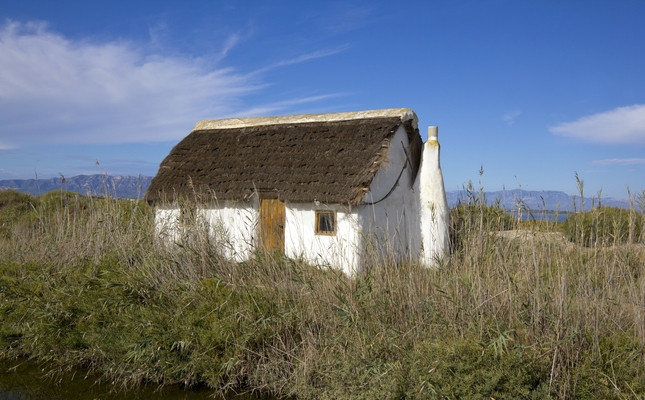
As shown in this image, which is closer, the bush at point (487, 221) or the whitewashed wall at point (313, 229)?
the bush at point (487, 221)

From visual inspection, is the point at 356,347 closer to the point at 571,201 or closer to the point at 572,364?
the point at 572,364

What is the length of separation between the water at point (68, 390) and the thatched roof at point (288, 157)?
3871 millimetres

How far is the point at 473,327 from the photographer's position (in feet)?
15.4

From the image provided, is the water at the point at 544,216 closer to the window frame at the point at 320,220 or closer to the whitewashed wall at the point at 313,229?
the whitewashed wall at the point at 313,229

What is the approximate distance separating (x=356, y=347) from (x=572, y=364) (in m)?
1.93

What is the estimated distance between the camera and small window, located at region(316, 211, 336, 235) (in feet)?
34.0

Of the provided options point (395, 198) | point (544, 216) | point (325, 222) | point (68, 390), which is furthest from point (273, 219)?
point (544, 216)

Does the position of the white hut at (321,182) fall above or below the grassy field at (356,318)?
above

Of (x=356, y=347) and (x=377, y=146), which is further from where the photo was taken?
(x=377, y=146)

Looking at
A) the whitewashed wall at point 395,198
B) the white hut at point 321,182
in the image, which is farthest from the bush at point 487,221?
the whitewashed wall at point 395,198

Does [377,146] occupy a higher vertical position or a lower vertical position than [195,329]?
higher

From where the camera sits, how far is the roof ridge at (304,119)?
11.5 metres

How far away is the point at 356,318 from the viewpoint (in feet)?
17.4

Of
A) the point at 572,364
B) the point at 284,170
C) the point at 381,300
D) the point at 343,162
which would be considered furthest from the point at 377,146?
the point at 572,364
